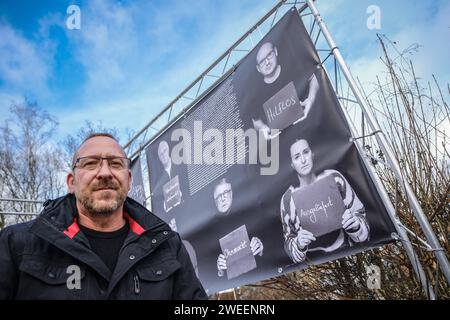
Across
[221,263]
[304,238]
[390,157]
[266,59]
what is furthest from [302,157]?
[221,263]

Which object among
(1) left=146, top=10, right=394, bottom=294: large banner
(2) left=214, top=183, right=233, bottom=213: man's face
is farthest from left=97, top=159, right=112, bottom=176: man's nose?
(2) left=214, top=183, right=233, bottom=213: man's face

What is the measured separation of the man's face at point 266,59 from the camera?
12.3ft

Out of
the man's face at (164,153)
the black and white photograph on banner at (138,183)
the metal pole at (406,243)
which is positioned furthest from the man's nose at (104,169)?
the black and white photograph on banner at (138,183)

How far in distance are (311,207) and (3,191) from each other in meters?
11.5

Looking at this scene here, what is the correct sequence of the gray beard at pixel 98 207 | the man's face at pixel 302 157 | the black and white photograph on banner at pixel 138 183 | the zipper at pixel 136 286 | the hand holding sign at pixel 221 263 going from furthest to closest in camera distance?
1. the black and white photograph on banner at pixel 138 183
2. the hand holding sign at pixel 221 263
3. the man's face at pixel 302 157
4. the gray beard at pixel 98 207
5. the zipper at pixel 136 286

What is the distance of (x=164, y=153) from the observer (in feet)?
18.1

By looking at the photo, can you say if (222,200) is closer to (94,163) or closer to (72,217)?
(94,163)

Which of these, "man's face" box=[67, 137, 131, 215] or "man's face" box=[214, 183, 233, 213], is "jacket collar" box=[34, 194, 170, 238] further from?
"man's face" box=[214, 183, 233, 213]

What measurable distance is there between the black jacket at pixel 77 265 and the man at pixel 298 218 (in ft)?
4.08

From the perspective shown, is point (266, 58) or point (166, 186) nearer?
point (266, 58)

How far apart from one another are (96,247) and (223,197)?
2.34 meters

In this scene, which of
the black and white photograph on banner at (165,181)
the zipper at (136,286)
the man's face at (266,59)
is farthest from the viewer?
the black and white photograph on banner at (165,181)

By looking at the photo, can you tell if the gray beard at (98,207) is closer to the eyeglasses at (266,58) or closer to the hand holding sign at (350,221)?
the hand holding sign at (350,221)

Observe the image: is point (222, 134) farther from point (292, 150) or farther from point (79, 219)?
point (79, 219)
